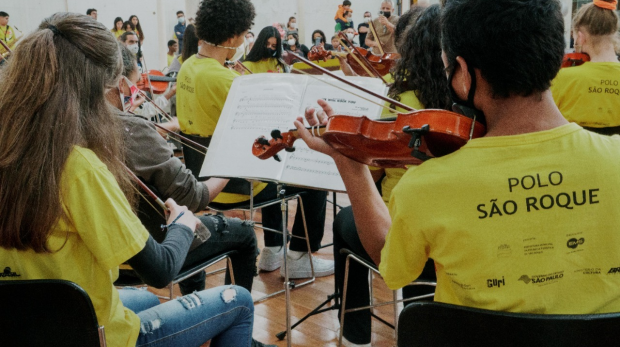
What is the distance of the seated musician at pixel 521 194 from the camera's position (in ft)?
2.89

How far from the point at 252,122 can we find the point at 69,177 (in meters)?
1.05

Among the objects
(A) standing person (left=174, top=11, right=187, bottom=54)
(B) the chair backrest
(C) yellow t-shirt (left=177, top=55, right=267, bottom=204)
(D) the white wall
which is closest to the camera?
(B) the chair backrest

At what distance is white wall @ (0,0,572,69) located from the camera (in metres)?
9.84

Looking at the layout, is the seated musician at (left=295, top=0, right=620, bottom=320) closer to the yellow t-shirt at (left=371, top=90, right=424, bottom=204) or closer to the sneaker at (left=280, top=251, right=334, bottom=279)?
the yellow t-shirt at (left=371, top=90, right=424, bottom=204)

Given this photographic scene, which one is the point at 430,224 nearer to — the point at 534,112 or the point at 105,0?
the point at 534,112

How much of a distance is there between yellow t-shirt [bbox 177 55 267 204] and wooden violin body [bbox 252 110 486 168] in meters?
1.07

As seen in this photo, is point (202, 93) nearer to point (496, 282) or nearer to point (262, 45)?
point (262, 45)

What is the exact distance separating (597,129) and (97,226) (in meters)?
2.73

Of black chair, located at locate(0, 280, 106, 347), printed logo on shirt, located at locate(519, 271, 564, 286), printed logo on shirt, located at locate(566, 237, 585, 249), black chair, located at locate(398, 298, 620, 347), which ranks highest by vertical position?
printed logo on shirt, located at locate(566, 237, 585, 249)

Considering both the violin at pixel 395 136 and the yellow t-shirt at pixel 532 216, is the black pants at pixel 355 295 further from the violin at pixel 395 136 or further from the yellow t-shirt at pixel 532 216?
the yellow t-shirt at pixel 532 216

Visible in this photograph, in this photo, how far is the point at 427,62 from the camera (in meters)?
1.84

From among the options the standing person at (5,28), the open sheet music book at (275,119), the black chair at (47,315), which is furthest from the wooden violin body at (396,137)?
the standing person at (5,28)

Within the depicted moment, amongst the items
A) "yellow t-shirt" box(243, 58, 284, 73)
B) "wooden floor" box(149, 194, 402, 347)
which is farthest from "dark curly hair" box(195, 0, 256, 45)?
"wooden floor" box(149, 194, 402, 347)

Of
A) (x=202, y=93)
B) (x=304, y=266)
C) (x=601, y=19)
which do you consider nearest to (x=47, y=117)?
(x=202, y=93)
